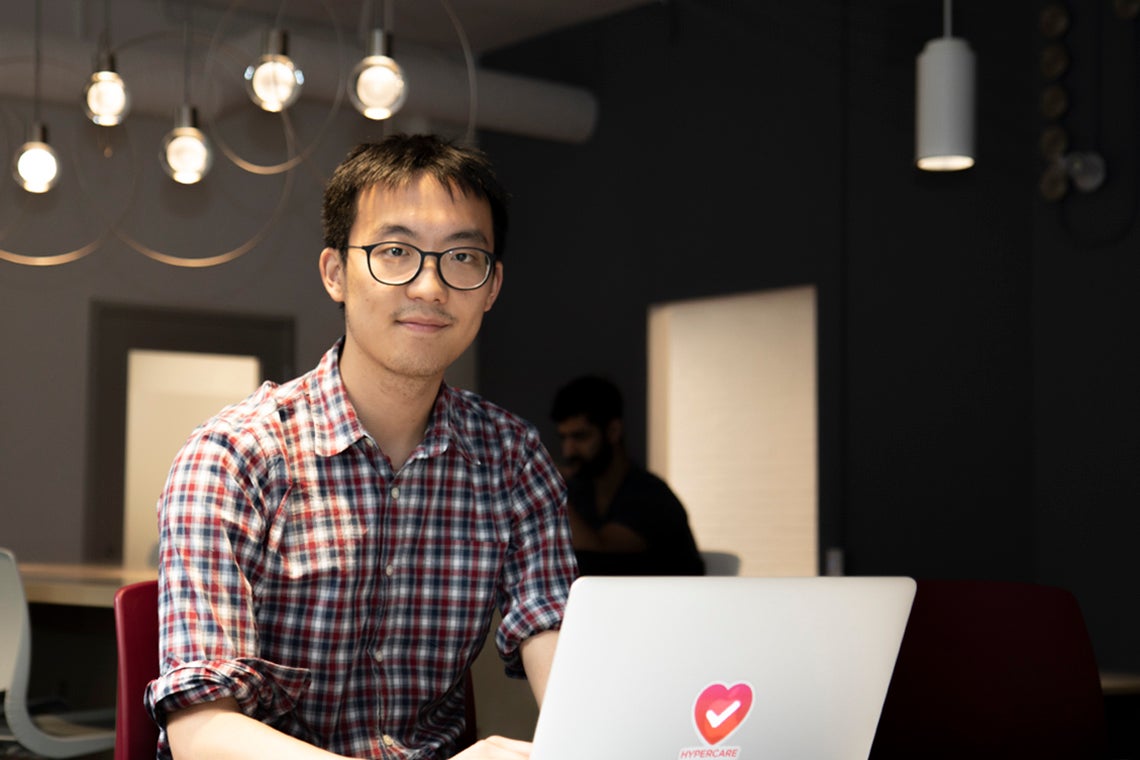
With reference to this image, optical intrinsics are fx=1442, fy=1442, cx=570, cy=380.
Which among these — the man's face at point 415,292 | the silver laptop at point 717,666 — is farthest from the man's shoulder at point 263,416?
the silver laptop at point 717,666

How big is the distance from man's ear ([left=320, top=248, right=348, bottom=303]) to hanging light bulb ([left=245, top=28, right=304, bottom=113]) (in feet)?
7.40

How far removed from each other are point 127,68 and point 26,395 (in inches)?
59.9

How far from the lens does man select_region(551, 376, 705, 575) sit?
13.9 feet

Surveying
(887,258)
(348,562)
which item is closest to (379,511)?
(348,562)

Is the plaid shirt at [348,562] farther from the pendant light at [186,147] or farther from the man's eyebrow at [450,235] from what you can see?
the pendant light at [186,147]

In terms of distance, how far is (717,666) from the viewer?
1194 mm

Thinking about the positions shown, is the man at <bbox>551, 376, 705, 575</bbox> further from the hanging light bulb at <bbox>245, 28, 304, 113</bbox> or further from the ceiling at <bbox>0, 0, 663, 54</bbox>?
the ceiling at <bbox>0, 0, 663, 54</bbox>

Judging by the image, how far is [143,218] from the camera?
21.3ft

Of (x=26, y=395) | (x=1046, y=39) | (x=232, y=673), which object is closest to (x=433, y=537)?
(x=232, y=673)

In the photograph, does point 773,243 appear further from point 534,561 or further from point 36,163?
point 534,561

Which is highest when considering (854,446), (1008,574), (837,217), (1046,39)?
(1046,39)

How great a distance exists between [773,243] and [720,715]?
15.2 feet

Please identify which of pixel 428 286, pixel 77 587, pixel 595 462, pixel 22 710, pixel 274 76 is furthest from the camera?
pixel 595 462

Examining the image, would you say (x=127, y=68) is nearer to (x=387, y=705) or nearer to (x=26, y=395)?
(x=26, y=395)
